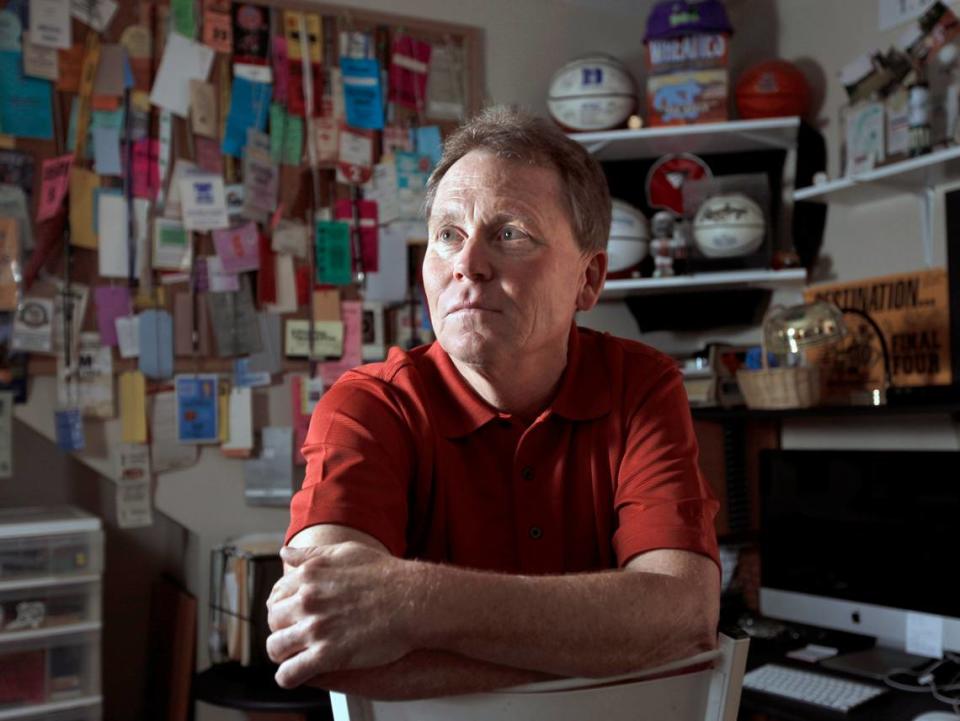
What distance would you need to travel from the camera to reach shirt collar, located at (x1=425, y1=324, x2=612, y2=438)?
1.22 metres

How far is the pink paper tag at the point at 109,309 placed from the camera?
239cm

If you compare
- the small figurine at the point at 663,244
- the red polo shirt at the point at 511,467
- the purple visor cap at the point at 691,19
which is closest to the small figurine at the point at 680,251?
the small figurine at the point at 663,244

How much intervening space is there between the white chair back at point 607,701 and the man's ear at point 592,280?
614 mm

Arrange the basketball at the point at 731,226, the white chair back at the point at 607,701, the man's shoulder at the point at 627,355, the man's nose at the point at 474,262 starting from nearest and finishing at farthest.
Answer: the white chair back at the point at 607,701 → the man's nose at the point at 474,262 → the man's shoulder at the point at 627,355 → the basketball at the point at 731,226

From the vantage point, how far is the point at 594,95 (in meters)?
2.64

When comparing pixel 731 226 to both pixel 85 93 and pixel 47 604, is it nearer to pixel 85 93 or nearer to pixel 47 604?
pixel 85 93

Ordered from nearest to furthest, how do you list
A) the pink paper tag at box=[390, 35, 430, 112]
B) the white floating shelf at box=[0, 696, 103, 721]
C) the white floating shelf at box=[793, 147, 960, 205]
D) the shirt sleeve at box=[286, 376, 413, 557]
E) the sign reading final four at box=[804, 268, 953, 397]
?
1. the shirt sleeve at box=[286, 376, 413, 557]
2. the white floating shelf at box=[0, 696, 103, 721]
3. the white floating shelf at box=[793, 147, 960, 205]
4. the sign reading final four at box=[804, 268, 953, 397]
5. the pink paper tag at box=[390, 35, 430, 112]

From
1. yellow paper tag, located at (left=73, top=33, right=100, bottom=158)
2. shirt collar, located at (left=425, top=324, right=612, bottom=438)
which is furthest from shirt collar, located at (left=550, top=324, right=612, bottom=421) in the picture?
yellow paper tag, located at (left=73, top=33, right=100, bottom=158)

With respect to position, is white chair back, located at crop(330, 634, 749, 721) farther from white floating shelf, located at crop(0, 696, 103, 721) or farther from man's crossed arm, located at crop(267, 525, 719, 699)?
white floating shelf, located at crop(0, 696, 103, 721)

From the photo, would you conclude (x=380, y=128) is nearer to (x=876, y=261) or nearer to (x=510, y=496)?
(x=876, y=261)

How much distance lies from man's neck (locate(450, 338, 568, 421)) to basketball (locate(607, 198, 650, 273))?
135 cm

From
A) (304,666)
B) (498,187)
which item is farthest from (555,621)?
(498,187)

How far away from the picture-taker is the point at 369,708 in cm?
81

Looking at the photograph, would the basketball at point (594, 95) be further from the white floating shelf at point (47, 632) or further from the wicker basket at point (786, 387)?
the white floating shelf at point (47, 632)
